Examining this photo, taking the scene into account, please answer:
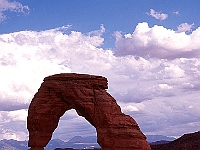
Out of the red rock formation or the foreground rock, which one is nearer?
the red rock formation

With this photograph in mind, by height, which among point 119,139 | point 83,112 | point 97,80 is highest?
point 97,80

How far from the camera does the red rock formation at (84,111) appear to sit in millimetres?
33500

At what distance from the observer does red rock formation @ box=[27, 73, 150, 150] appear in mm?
33500

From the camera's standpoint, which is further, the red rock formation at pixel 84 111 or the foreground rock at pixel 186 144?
the foreground rock at pixel 186 144

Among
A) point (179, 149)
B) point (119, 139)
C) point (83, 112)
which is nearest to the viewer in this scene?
point (119, 139)

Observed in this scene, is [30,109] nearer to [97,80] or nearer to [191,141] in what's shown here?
[97,80]

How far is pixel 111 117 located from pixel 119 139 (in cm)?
185

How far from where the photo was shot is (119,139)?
33375 mm

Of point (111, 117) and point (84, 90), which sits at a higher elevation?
point (84, 90)

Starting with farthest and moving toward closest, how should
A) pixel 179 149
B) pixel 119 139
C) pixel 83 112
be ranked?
pixel 179 149, pixel 83 112, pixel 119 139

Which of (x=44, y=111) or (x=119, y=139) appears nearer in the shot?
(x=119, y=139)

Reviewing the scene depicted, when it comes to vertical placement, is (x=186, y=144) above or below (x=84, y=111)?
above

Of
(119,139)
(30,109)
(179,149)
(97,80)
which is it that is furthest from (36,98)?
(179,149)

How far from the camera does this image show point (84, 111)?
35312 millimetres
